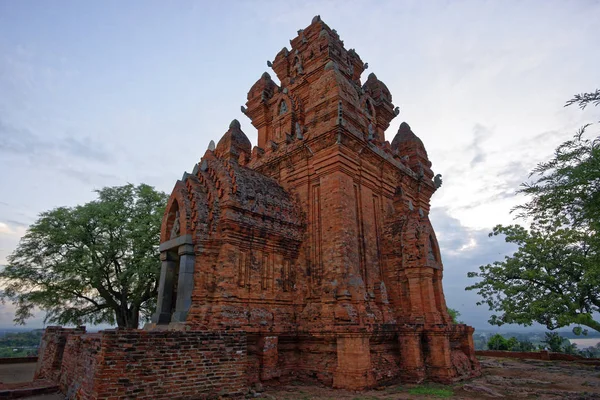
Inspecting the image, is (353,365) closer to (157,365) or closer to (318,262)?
(318,262)

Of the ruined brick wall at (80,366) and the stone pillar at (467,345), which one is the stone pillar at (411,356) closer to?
the stone pillar at (467,345)

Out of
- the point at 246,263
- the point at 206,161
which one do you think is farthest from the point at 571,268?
the point at 206,161

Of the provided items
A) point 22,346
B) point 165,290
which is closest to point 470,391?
point 165,290

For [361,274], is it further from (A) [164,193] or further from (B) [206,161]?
(A) [164,193]

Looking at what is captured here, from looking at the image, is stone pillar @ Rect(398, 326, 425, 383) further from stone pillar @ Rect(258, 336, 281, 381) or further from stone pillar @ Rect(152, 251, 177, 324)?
stone pillar @ Rect(152, 251, 177, 324)

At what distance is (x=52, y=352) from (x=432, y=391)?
10159mm

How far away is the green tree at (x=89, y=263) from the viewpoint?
1912 centimetres

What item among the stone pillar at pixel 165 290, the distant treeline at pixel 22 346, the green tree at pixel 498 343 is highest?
the stone pillar at pixel 165 290

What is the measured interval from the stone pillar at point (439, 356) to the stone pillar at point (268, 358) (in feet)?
14.5

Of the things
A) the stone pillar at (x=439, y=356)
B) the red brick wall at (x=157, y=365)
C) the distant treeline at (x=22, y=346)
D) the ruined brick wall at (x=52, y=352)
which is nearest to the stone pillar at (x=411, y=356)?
the stone pillar at (x=439, y=356)

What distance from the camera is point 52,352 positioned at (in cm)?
994

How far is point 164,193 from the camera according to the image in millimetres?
22781

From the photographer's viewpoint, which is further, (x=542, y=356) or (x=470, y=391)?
(x=542, y=356)

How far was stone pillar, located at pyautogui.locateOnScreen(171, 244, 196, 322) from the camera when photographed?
8.80 metres
